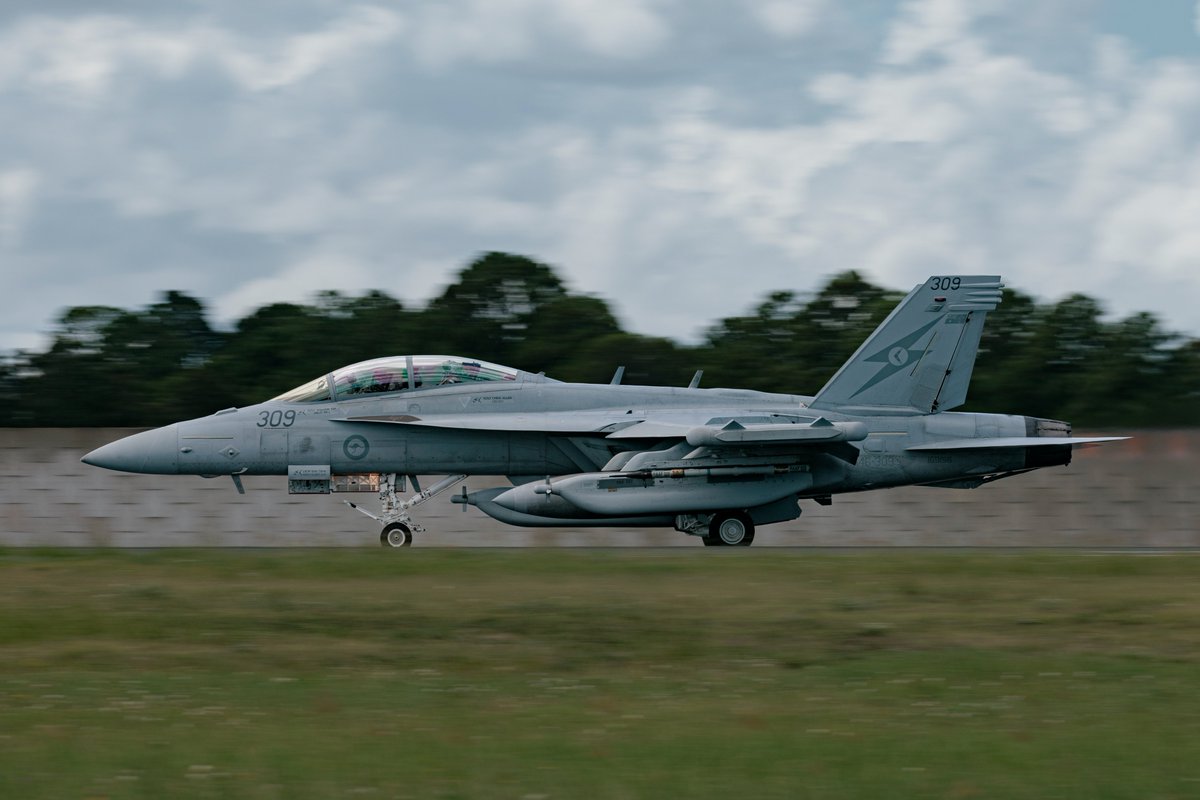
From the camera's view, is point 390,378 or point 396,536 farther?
point 390,378

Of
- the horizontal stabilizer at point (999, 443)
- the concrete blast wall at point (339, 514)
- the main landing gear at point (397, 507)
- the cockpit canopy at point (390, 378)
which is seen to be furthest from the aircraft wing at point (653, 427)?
the concrete blast wall at point (339, 514)

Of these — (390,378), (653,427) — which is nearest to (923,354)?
(653,427)

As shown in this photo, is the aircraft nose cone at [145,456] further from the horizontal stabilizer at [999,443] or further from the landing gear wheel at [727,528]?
the horizontal stabilizer at [999,443]

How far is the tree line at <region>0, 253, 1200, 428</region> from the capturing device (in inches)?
1742

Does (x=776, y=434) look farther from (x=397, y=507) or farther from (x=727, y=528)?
(x=397, y=507)

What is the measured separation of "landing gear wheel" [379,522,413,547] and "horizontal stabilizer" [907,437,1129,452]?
7.87 metres
